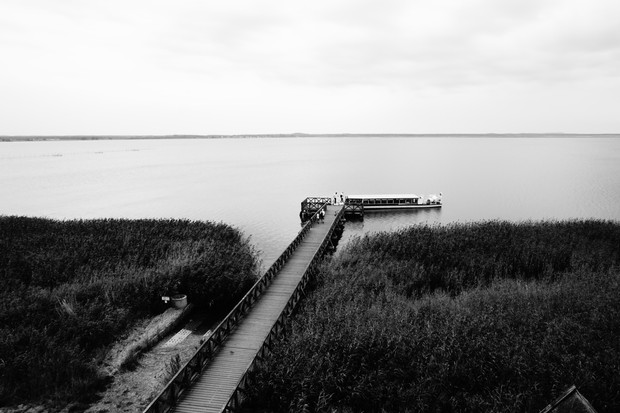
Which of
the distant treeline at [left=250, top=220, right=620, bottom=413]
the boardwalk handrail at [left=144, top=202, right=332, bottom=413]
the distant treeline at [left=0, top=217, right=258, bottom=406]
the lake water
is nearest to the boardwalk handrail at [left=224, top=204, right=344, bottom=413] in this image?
the distant treeline at [left=250, top=220, right=620, bottom=413]

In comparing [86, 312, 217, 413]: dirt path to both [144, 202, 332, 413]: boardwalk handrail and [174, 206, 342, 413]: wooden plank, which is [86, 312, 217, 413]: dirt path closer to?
[144, 202, 332, 413]: boardwalk handrail

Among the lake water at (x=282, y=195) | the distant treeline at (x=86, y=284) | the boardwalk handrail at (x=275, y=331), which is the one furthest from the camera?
the lake water at (x=282, y=195)

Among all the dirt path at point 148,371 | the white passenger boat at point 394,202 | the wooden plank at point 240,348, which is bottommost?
the dirt path at point 148,371

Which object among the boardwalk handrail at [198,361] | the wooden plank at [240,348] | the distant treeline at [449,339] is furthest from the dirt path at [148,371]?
the distant treeline at [449,339]

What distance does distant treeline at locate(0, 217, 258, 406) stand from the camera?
627 inches

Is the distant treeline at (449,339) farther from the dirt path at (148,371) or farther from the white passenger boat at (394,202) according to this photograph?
the white passenger boat at (394,202)

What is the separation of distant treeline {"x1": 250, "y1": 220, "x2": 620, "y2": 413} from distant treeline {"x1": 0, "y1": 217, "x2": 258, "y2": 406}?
7117 millimetres

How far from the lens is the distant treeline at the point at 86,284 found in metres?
15.9

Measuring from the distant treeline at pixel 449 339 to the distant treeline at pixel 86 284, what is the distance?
7117mm

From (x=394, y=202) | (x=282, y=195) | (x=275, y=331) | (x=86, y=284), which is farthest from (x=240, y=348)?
(x=282, y=195)

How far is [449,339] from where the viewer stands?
55.0ft

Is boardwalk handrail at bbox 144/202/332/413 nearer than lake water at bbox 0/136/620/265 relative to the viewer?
Yes

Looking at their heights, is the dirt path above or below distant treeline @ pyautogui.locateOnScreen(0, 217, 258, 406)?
below

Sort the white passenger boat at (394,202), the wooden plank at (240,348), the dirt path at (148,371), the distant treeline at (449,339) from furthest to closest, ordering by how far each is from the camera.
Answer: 1. the white passenger boat at (394,202)
2. the dirt path at (148,371)
3. the distant treeline at (449,339)
4. the wooden plank at (240,348)
